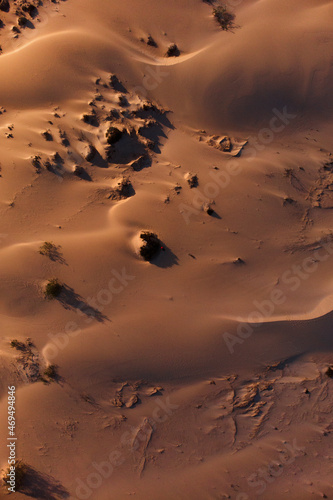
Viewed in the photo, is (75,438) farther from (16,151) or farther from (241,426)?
(16,151)

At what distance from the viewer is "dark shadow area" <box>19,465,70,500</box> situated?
8258mm

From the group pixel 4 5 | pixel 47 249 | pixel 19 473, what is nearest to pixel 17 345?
pixel 47 249

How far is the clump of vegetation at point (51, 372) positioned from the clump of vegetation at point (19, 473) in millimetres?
3055

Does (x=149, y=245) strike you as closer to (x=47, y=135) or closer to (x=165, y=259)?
(x=165, y=259)

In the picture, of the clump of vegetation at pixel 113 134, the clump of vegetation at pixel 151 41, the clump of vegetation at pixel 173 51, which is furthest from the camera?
the clump of vegetation at pixel 151 41

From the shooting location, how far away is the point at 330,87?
340 inches

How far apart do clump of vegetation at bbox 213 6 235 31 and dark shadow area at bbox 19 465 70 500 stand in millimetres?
16238

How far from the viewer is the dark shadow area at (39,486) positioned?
27.1ft

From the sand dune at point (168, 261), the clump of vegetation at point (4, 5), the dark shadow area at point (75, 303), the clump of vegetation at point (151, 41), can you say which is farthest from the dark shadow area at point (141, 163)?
the clump of vegetation at point (4, 5)

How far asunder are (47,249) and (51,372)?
13.1ft

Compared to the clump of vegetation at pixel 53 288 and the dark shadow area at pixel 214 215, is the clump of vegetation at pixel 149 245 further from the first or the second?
the clump of vegetation at pixel 53 288

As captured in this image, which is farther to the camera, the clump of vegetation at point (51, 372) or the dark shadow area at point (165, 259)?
the dark shadow area at point (165, 259)

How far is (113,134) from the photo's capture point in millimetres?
8031

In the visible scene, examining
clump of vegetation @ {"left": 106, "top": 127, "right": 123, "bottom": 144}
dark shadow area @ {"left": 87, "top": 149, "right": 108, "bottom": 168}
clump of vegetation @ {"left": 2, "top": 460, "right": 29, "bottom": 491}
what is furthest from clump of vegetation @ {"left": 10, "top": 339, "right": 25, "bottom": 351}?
clump of vegetation @ {"left": 106, "top": 127, "right": 123, "bottom": 144}
